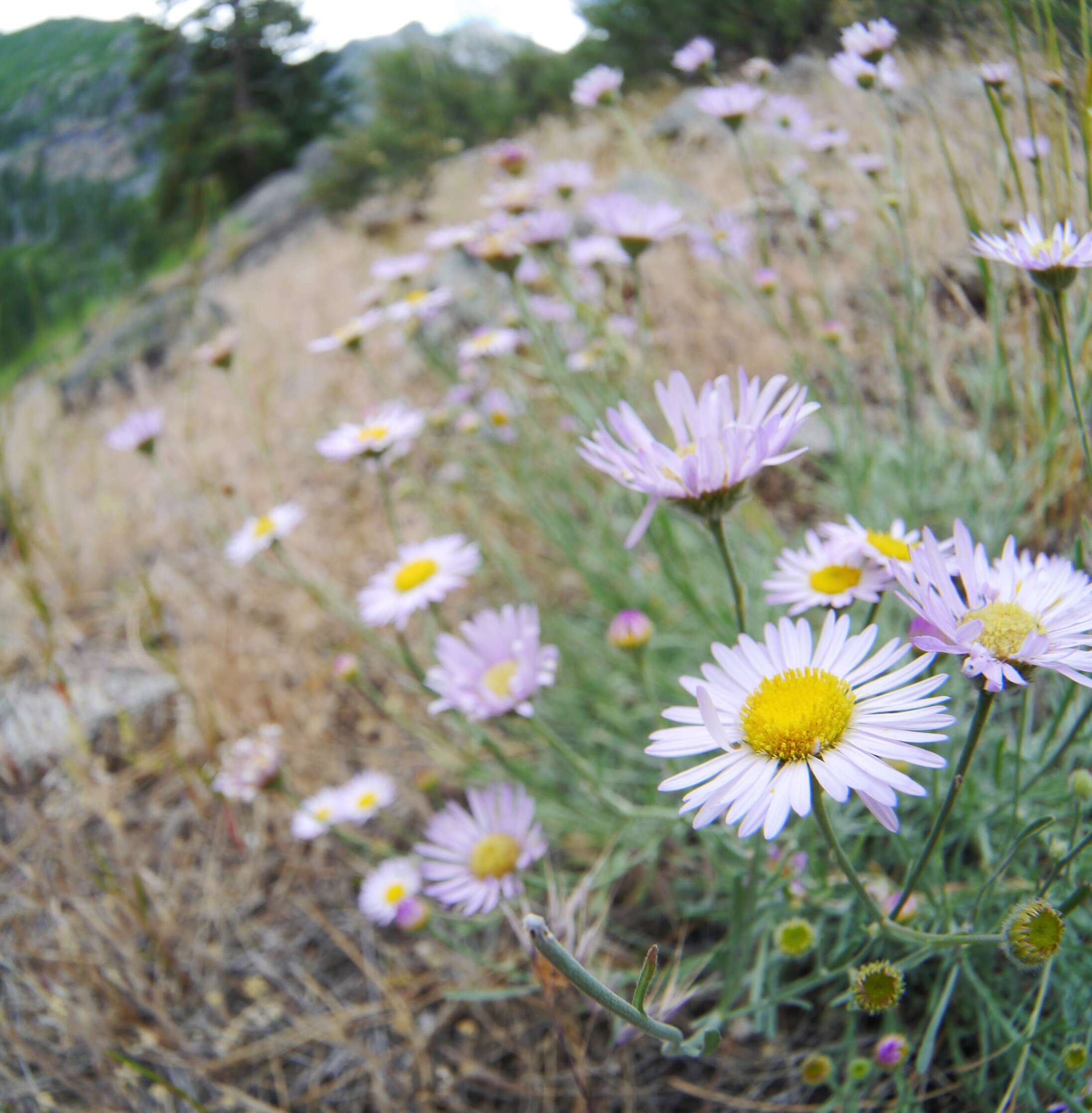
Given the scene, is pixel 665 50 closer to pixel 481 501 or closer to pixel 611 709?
pixel 481 501

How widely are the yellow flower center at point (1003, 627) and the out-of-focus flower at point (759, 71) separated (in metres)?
1.59

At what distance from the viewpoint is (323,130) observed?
59.0 ft

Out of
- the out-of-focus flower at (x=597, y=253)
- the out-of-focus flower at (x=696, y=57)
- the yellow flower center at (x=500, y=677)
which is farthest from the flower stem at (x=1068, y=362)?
the out-of-focus flower at (x=597, y=253)

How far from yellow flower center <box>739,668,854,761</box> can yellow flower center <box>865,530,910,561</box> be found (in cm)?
25

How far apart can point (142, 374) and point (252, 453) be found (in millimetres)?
3554

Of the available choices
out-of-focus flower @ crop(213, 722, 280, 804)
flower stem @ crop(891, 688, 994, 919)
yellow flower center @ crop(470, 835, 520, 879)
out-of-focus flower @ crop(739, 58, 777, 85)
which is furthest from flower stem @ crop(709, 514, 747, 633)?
out-of-focus flower @ crop(739, 58, 777, 85)

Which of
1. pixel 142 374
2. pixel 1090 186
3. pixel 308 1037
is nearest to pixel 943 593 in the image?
pixel 1090 186

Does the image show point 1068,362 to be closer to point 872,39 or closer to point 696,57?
point 872,39

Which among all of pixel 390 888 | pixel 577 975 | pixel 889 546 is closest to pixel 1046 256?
pixel 889 546

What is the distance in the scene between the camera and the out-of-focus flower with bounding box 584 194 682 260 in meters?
1.61

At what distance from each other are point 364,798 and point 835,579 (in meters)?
1.27

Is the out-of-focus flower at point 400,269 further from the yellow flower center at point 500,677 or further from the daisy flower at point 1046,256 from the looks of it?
the daisy flower at point 1046,256

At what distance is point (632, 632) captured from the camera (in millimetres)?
1204

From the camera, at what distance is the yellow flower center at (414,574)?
1526 mm
